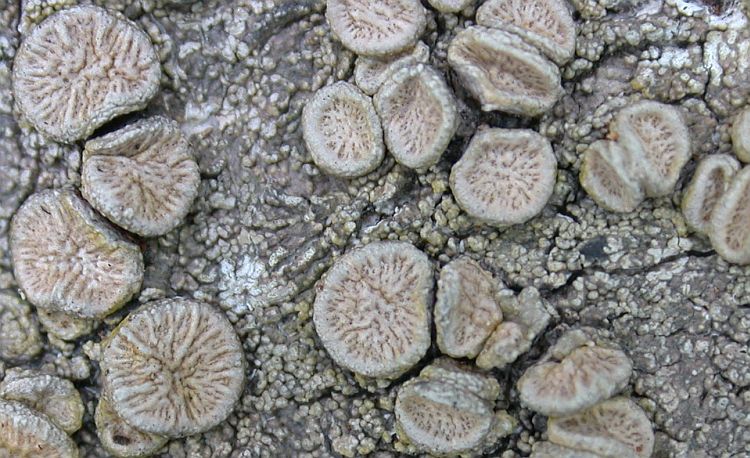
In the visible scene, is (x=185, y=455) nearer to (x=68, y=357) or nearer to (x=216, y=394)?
(x=216, y=394)

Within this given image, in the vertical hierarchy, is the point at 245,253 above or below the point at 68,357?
above

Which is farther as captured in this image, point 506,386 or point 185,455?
point 185,455

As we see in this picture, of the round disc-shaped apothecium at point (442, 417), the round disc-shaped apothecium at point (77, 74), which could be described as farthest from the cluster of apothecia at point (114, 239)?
the round disc-shaped apothecium at point (442, 417)

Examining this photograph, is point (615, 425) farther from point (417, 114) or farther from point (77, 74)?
point (77, 74)

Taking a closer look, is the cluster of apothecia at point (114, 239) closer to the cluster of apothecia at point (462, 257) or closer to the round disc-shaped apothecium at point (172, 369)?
the round disc-shaped apothecium at point (172, 369)

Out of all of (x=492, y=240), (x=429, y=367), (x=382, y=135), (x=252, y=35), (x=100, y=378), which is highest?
(x=252, y=35)

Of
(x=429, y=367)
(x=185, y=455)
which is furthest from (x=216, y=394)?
(x=429, y=367)
